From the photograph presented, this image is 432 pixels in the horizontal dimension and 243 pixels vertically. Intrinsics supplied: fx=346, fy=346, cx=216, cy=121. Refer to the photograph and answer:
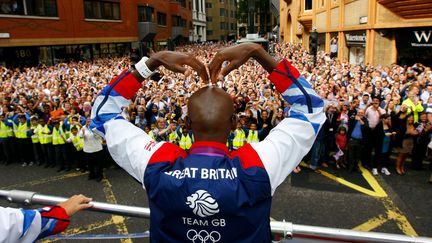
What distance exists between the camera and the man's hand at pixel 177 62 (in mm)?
1752

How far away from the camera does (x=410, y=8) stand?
15.5m

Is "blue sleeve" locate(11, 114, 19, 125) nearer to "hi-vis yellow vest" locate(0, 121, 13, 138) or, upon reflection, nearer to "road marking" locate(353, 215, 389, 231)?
"hi-vis yellow vest" locate(0, 121, 13, 138)

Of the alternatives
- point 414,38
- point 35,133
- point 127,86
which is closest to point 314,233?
point 127,86

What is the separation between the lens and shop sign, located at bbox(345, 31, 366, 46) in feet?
62.9

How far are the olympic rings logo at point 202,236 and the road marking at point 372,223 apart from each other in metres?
5.25

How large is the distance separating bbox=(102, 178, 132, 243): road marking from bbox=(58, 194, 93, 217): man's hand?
13.7ft

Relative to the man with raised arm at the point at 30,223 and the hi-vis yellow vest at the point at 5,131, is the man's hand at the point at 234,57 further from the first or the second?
the hi-vis yellow vest at the point at 5,131

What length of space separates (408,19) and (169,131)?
13379 millimetres

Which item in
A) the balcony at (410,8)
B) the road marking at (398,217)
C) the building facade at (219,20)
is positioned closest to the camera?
the road marking at (398,217)

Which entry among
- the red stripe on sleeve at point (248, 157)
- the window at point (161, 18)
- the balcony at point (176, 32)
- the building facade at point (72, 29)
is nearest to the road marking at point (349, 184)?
the red stripe on sleeve at point (248, 157)

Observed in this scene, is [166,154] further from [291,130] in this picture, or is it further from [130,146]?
[291,130]

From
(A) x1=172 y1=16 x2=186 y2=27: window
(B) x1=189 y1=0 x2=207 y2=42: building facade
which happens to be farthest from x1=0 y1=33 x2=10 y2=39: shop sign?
(B) x1=189 y1=0 x2=207 y2=42: building facade

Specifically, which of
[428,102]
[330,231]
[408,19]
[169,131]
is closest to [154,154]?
[330,231]

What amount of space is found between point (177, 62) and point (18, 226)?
108cm
